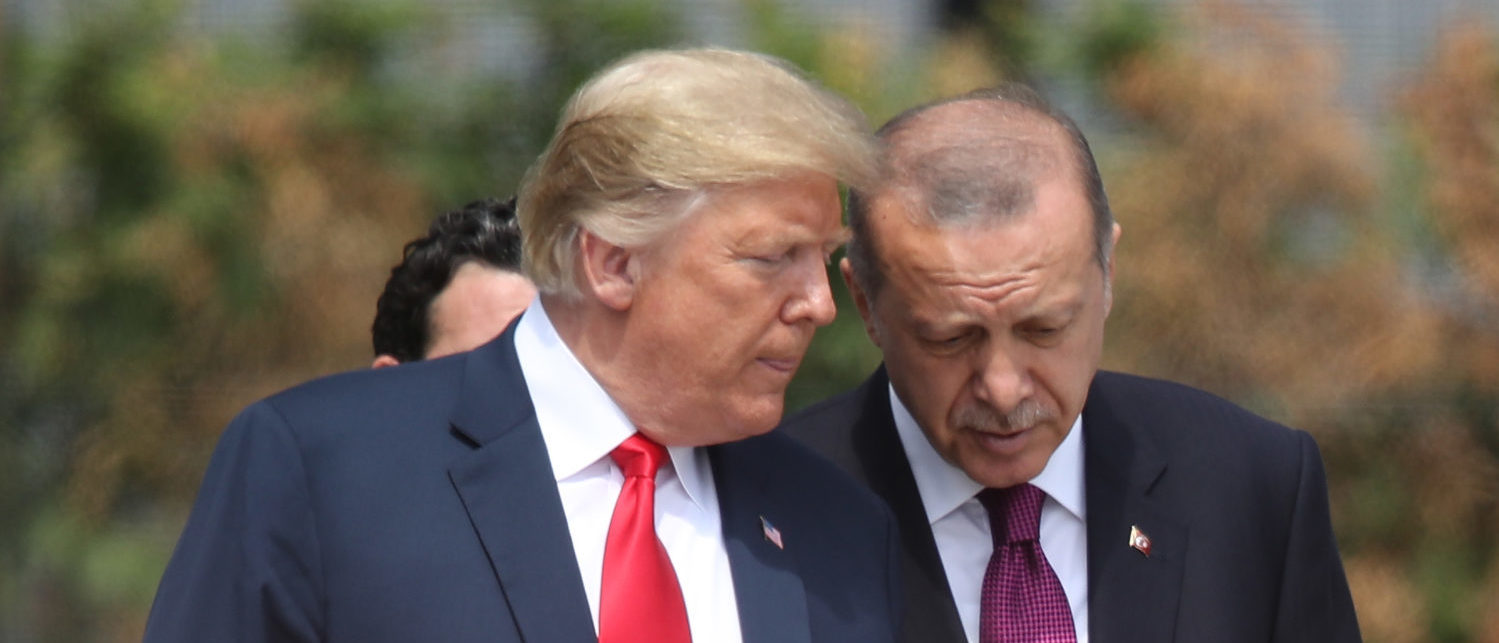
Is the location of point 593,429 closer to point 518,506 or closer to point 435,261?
point 518,506

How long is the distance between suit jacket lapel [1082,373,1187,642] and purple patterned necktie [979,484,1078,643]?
6cm

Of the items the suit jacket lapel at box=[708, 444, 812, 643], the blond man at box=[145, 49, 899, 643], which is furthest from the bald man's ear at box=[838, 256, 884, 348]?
the blond man at box=[145, 49, 899, 643]

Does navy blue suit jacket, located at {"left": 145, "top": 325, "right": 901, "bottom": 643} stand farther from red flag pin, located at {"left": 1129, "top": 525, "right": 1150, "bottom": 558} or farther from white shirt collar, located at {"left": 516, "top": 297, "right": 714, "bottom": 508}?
red flag pin, located at {"left": 1129, "top": 525, "right": 1150, "bottom": 558}

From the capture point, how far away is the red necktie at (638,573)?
6.89ft

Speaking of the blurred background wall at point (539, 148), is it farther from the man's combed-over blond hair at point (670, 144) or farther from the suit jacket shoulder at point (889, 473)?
the man's combed-over blond hair at point (670, 144)

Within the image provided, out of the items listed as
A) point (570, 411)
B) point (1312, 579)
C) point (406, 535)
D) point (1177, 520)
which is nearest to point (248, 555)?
point (406, 535)

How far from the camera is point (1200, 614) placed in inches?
105

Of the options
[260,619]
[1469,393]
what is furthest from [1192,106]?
[260,619]

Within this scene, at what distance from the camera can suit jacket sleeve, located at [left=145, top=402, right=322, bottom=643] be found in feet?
6.49

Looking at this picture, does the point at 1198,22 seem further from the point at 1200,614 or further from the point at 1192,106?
the point at 1200,614

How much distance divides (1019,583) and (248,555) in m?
1.10

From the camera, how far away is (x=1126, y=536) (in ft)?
8.80

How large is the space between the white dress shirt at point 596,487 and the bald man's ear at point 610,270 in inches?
4.3

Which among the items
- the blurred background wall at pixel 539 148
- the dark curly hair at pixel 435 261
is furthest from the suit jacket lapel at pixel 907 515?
the blurred background wall at pixel 539 148
